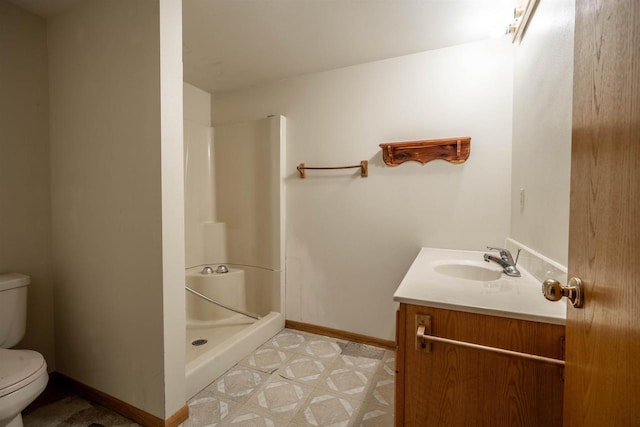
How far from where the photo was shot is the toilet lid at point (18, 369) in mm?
1130

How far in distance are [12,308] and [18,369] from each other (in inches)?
19.8

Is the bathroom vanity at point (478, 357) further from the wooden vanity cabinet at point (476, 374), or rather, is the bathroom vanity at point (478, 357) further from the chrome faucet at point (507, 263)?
the chrome faucet at point (507, 263)

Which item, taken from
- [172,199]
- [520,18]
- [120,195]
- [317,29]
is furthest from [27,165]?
[520,18]

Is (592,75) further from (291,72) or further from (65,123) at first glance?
(65,123)

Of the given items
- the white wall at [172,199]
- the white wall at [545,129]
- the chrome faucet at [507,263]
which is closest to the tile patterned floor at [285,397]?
the white wall at [172,199]

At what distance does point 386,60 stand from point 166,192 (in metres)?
1.85

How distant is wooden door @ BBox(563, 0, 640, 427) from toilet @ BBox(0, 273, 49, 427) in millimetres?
1898

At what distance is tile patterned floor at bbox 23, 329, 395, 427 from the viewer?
1.49m

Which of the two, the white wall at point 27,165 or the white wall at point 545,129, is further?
the white wall at point 27,165

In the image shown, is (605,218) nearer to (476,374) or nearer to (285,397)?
(476,374)

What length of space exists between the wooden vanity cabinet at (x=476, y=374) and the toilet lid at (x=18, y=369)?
1533 mm

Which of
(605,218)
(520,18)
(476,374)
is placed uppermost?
(520,18)

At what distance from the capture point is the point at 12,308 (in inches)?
59.6

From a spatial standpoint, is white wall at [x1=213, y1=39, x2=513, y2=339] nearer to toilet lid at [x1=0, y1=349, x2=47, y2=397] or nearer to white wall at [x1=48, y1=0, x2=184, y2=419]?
white wall at [x1=48, y1=0, x2=184, y2=419]
